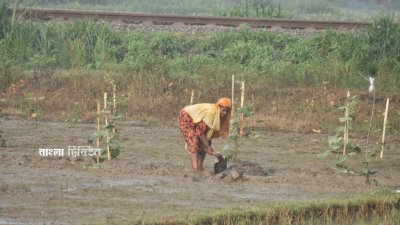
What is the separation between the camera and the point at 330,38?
2069cm

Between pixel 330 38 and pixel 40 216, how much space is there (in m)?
11.6

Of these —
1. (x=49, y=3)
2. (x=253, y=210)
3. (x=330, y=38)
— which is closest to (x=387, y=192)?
(x=253, y=210)

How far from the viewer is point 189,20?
Result: 2269cm

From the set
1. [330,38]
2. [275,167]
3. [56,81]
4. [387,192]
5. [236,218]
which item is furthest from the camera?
[330,38]

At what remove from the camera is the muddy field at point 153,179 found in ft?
34.4

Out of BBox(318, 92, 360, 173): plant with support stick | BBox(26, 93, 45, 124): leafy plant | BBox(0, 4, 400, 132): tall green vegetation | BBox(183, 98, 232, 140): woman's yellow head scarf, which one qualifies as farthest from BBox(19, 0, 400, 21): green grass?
BBox(183, 98, 232, 140): woman's yellow head scarf

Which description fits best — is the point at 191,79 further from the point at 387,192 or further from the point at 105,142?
the point at 387,192

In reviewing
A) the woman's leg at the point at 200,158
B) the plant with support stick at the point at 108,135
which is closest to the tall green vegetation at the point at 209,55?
the plant with support stick at the point at 108,135

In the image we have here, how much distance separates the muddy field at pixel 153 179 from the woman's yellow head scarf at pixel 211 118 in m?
0.47

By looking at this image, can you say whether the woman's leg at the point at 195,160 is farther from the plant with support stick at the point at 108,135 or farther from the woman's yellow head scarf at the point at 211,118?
the plant with support stick at the point at 108,135

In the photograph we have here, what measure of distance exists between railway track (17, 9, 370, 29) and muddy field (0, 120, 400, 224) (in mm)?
6387

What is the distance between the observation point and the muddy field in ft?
34.4

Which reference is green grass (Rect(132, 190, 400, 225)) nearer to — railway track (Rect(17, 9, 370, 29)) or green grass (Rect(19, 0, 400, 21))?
railway track (Rect(17, 9, 370, 29))

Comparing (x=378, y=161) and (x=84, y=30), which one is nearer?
(x=378, y=161)
